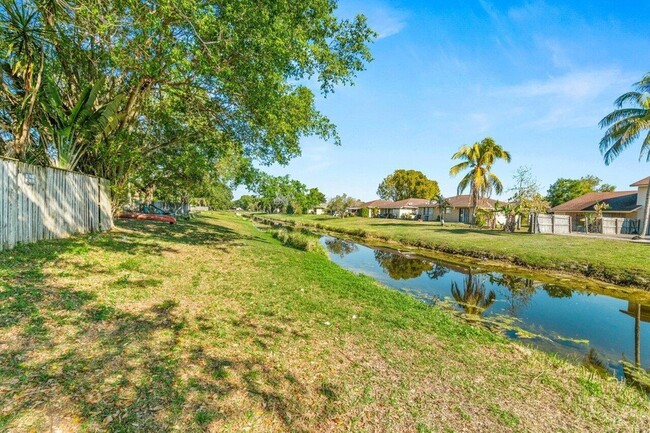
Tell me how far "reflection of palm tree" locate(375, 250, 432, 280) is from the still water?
0.05 m

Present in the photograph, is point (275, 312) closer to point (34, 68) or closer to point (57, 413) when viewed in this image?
point (57, 413)

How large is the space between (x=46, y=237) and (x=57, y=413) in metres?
7.76

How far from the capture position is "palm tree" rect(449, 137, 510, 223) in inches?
1331

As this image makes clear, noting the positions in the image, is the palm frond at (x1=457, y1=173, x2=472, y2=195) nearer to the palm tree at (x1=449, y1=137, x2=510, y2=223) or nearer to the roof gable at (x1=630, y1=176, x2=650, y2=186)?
the palm tree at (x1=449, y1=137, x2=510, y2=223)

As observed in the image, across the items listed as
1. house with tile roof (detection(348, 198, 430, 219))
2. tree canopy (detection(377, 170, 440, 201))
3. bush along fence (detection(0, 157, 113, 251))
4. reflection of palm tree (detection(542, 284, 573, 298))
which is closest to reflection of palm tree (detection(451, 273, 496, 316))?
reflection of palm tree (detection(542, 284, 573, 298))

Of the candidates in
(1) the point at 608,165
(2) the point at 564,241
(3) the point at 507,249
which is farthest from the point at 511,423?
(1) the point at 608,165

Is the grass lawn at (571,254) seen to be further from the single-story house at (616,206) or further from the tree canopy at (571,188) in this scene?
the tree canopy at (571,188)

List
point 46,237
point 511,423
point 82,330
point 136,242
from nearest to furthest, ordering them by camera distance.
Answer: point 511,423
point 82,330
point 46,237
point 136,242

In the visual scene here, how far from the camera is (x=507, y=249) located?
17391mm

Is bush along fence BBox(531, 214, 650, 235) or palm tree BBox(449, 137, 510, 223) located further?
palm tree BBox(449, 137, 510, 223)

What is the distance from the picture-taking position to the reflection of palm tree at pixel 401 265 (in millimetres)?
13674

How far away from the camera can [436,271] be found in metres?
14.5

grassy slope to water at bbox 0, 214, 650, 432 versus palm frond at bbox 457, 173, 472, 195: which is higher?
palm frond at bbox 457, 173, 472, 195

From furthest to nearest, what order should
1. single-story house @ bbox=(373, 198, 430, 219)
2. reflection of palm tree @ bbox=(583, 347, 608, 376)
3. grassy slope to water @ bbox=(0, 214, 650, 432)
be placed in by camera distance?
single-story house @ bbox=(373, 198, 430, 219) → reflection of palm tree @ bbox=(583, 347, 608, 376) → grassy slope to water @ bbox=(0, 214, 650, 432)
